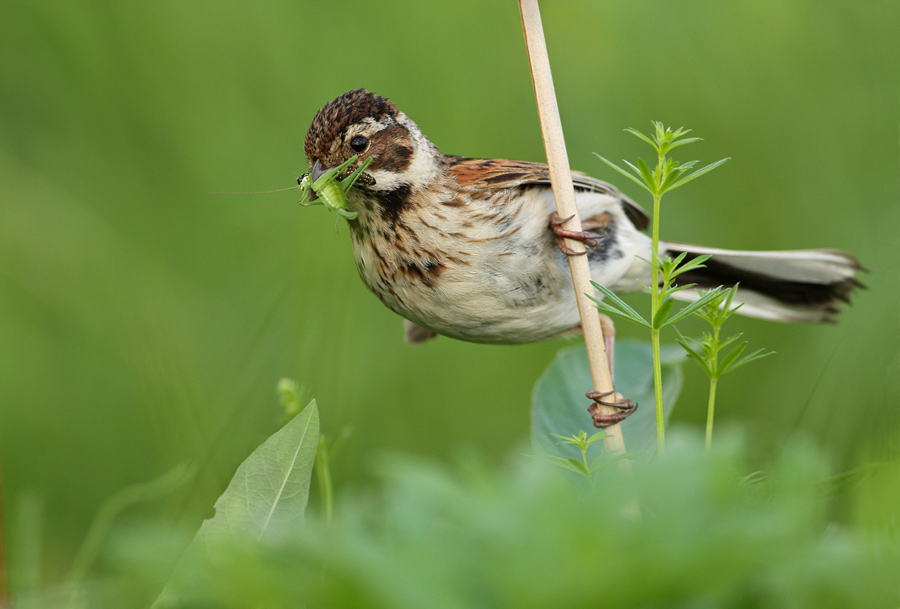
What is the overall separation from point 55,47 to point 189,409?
6.50 ft

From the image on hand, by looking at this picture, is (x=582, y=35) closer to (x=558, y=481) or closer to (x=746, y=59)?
(x=746, y=59)

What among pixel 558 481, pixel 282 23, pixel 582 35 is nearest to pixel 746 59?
pixel 582 35

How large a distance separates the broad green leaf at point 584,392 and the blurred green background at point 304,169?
1101 millimetres

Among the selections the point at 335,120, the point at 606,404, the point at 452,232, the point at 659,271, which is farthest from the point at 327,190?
the point at 659,271

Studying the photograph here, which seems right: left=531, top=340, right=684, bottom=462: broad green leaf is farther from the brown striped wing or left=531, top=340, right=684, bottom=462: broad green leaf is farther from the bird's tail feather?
the bird's tail feather

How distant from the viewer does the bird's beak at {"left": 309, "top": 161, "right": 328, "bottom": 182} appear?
2.01m

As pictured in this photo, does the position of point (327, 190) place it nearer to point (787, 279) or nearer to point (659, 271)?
point (659, 271)

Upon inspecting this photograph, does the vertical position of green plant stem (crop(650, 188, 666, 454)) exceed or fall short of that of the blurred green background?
it falls short

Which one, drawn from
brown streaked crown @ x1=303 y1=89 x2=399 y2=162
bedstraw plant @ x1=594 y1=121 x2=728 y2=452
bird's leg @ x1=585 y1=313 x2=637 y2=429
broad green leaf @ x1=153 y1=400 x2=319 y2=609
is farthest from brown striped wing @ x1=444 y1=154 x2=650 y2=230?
broad green leaf @ x1=153 y1=400 x2=319 y2=609

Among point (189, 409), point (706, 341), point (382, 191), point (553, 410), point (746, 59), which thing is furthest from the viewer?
point (746, 59)

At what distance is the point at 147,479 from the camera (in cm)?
303

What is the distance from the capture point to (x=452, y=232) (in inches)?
87.5

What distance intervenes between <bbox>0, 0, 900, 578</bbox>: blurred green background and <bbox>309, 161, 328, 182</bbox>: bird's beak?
2.28 feet

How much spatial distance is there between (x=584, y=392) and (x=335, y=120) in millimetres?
954
